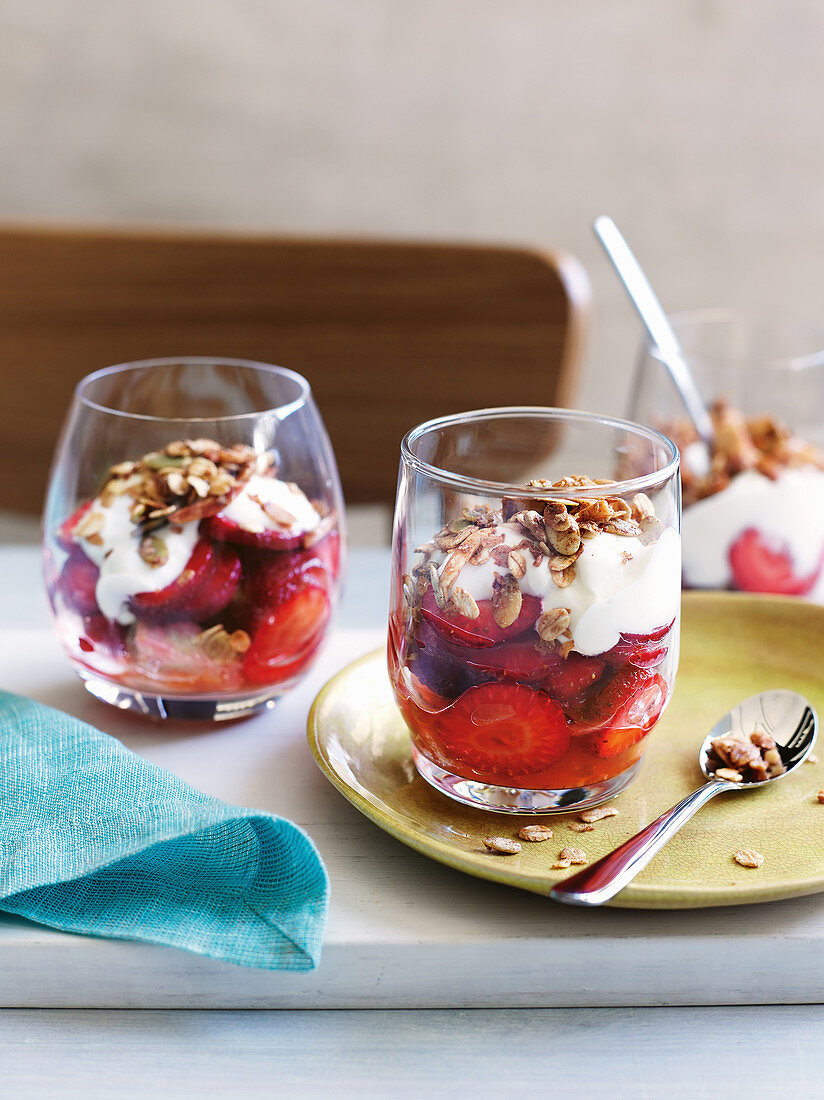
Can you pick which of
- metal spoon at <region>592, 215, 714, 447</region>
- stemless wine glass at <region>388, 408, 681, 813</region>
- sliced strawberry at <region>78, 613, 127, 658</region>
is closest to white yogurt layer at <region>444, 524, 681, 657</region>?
stemless wine glass at <region>388, 408, 681, 813</region>

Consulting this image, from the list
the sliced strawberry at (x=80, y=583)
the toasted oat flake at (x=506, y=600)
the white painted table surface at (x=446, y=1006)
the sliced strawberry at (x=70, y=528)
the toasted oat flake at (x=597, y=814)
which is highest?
the toasted oat flake at (x=506, y=600)

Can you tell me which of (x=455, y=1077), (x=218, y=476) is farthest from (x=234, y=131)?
(x=455, y=1077)

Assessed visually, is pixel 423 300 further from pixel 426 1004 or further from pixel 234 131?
pixel 426 1004

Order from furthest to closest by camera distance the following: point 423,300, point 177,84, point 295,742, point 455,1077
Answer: point 177,84
point 423,300
point 295,742
point 455,1077

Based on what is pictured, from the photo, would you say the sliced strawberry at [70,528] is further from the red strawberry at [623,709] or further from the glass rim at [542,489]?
the red strawberry at [623,709]

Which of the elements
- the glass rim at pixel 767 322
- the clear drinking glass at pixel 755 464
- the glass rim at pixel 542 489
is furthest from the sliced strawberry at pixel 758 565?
the glass rim at pixel 542 489

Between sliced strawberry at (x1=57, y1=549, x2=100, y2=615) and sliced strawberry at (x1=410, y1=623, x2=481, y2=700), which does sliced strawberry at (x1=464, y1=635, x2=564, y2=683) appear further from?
sliced strawberry at (x1=57, y1=549, x2=100, y2=615)
